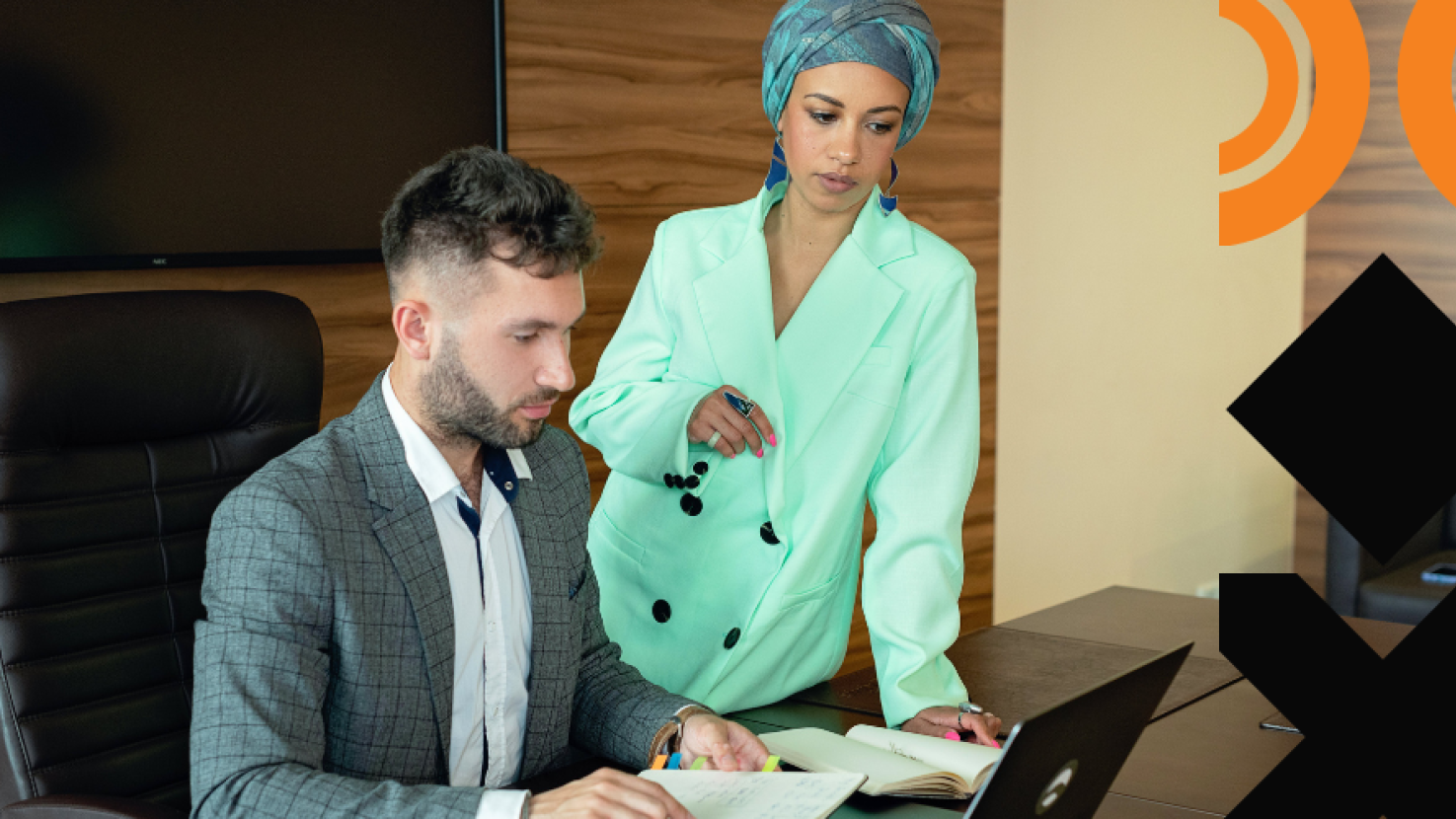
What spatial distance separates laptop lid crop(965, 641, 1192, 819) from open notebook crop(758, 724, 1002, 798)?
21 centimetres

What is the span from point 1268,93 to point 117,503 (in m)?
4.81

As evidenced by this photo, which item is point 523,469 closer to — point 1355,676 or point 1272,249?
point 1355,676

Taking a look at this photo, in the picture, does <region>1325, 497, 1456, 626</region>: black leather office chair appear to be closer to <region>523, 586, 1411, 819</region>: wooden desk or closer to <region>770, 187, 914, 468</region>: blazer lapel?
<region>523, 586, 1411, 819</region>: wooden desk

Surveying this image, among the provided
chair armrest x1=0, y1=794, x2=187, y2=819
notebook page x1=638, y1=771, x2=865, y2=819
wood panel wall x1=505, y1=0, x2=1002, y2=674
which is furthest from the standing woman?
wood panel wall x1=505, y1=0, x2=1002, y2=674

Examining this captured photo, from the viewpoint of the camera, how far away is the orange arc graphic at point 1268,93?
5.25 m

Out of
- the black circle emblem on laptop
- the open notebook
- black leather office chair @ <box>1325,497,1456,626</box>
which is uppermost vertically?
the black circle emblem on laptop

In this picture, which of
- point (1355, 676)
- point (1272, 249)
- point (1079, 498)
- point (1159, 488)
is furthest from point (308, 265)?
point (1272, 249)

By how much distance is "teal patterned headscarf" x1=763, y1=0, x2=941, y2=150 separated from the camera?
6.04 feet

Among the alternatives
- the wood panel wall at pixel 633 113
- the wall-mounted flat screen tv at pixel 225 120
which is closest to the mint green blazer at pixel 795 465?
the wall-mounted flat screen tv at pixel 225 120

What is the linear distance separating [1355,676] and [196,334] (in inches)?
60.9

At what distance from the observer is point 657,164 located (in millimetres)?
3281

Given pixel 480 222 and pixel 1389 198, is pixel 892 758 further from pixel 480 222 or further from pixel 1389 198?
pixel 1389 198

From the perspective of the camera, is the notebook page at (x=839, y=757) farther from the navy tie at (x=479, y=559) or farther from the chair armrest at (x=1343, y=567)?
the chair armrest at (x=1343, y=567)

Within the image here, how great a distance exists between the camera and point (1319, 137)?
535 cm
